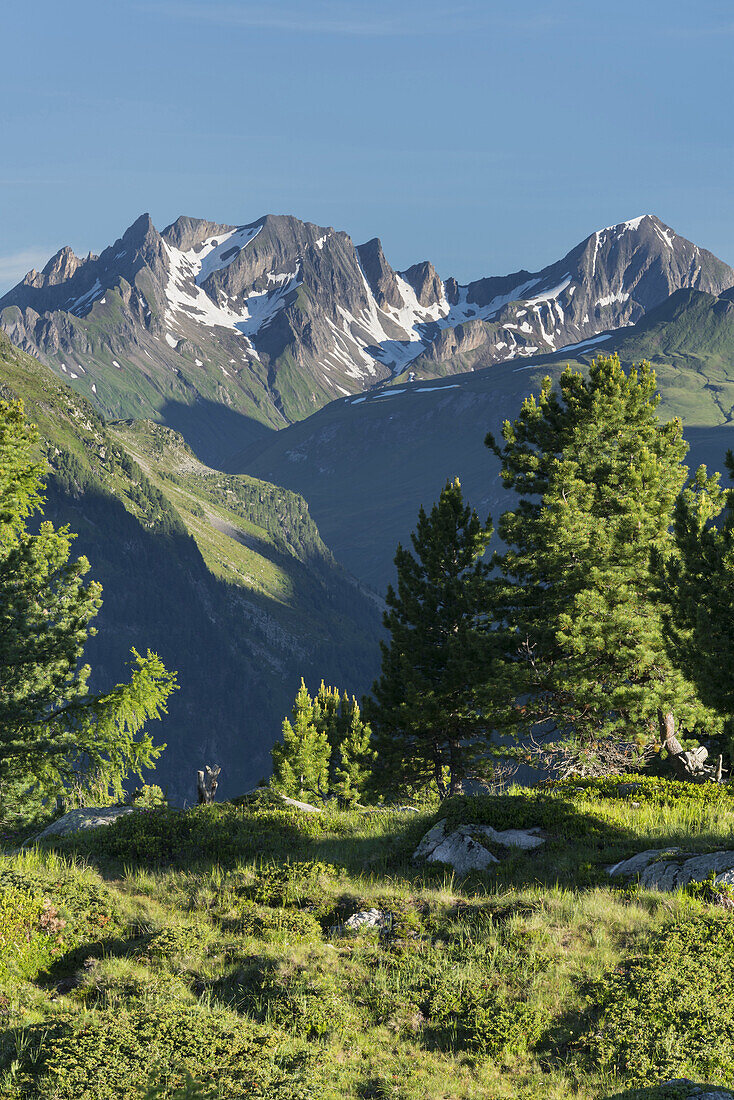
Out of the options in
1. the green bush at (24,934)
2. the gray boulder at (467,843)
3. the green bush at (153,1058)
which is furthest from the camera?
the gray boulder at (467,843)

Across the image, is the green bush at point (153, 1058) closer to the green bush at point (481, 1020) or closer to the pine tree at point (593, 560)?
the green bush at point (481, 1020)

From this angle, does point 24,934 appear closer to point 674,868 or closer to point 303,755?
point 674,868

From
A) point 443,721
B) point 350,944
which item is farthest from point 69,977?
point 443,721

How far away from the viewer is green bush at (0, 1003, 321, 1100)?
21.9ft

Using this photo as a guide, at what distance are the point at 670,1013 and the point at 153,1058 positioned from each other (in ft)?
16.5

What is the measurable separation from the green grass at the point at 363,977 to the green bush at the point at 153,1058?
20mm

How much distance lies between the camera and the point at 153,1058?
709 centimetres

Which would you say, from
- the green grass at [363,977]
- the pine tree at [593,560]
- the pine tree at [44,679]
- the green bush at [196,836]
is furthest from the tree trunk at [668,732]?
the pine tree at [44,679]

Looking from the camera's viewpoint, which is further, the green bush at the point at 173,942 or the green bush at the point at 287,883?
the green bush at the point at 287,883

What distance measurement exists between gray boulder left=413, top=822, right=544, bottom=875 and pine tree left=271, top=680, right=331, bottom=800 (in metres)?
35.4

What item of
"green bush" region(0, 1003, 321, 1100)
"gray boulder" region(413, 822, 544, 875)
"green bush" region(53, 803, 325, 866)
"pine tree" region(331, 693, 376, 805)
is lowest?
"pine tree" region(331, 693, 376, 805)

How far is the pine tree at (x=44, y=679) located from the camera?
24.2 m

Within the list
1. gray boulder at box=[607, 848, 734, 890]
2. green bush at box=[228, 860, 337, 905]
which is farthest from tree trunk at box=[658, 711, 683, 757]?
green bush at box=[228, 860, 337, 905]

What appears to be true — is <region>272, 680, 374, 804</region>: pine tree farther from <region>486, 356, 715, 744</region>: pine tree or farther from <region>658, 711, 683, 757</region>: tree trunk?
<region>658, 711, 683, 757</region>: tree trunk
